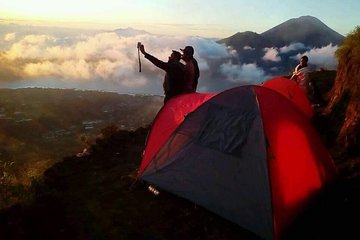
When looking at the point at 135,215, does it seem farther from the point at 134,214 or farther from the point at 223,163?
the point at 223,163

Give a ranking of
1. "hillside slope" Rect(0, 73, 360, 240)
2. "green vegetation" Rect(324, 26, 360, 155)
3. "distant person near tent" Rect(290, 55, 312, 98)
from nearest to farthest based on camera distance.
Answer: "hillside slope" Rect(0, 73, 360, 240), "green vegetation" Rect(324, 26, 360, 155), "distant person near tent" Rect(290, 55, 312, 98)

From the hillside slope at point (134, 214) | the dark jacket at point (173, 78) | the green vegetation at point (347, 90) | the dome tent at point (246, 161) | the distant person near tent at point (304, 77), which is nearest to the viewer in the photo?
the dome tent at point (246, 161)

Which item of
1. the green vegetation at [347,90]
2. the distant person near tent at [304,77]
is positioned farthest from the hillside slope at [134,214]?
the distant person near tent at [304,77]

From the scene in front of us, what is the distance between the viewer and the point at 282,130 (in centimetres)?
833

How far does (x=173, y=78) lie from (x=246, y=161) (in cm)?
431

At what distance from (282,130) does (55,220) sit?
17.5 feet

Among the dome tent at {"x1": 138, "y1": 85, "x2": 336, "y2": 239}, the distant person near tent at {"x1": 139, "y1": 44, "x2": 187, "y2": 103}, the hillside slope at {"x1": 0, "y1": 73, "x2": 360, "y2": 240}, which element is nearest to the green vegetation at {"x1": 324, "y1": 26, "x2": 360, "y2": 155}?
the hillside slope at {"x1": 0, "y1": 73, "x2": 360, "y2": 240}

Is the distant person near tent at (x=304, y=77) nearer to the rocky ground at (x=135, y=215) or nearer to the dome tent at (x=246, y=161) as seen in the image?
the rocky ground at (x=135, y=215)

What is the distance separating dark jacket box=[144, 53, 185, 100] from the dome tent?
2.28 m

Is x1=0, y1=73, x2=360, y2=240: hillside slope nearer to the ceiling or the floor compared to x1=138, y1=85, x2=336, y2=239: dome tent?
nearer to the floor

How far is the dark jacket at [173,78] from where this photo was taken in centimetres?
1133

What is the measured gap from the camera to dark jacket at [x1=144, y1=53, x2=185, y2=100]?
11328 millimetres

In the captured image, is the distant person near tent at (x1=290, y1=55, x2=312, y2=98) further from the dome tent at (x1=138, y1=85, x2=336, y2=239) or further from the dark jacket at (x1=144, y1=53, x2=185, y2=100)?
the dome tent at (x1=138, y1=85, x2=336, y2=239)

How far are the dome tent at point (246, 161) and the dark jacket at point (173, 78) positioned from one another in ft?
7.47
